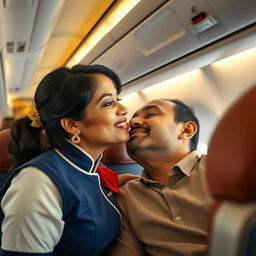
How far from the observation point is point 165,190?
1.59 m

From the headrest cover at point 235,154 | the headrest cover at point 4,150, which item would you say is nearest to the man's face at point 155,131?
the headrest cover at point 4,150

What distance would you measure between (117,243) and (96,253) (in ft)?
0.70

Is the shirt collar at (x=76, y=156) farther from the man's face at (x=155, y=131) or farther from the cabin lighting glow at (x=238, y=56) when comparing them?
the cabin lighting glow at (x=238, y=56)

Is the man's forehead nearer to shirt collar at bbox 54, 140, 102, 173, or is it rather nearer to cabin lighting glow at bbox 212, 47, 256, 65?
shirt collar at bbox 54, 140, 102, 173

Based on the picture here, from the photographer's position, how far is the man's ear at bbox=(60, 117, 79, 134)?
153cm

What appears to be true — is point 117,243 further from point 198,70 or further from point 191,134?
point 198,70

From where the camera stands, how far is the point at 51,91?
1.48 metres

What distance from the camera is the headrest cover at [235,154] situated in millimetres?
560

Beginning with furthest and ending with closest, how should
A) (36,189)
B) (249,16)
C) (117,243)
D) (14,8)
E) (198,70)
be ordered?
(198,70) → (14,8) → (249,16) → (117,243) → (36,189)

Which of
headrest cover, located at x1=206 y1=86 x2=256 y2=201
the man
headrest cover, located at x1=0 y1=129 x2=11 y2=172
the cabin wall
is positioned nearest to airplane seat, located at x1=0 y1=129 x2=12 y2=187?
headrest cover, located at x1=0 y1=129 x2=11 y2=172

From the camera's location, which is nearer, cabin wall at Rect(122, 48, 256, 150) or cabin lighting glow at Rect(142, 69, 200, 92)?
cabin wall at Rect(122, 48, 256, 150)

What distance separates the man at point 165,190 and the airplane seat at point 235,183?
0.89 metres

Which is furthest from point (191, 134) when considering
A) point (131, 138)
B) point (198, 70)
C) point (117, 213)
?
point (198, 70)

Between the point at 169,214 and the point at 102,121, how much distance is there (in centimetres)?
58
